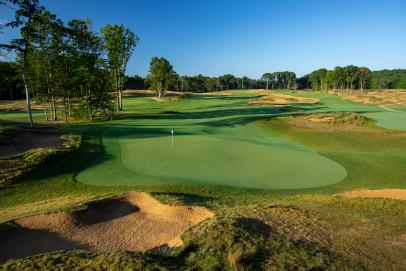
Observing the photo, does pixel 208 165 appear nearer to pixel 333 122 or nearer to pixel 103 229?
pixel 103 229

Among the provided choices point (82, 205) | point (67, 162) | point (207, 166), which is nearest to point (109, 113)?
point (67, 162)

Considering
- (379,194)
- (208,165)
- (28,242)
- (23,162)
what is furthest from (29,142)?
(379,194)

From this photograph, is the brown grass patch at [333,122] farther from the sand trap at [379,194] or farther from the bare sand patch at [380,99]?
the bare sand patch at [380,99]

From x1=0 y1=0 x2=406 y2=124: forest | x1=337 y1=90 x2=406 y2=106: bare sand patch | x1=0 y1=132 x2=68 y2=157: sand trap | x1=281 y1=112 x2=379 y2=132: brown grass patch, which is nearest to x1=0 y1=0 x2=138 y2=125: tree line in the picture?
x1=0 y1=0 x2=406 y2=124: forest

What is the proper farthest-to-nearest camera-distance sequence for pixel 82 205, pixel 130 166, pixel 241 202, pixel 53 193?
1. pixel 130 166
2. pixel 53 193
3. pixel 241 202
4. pixel 82 205

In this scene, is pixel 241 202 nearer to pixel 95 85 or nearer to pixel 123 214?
pixel 123 214

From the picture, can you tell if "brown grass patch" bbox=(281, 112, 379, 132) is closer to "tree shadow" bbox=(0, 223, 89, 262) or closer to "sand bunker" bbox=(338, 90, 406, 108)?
"tree shadow" bbox=(0, 223, 89, 262)

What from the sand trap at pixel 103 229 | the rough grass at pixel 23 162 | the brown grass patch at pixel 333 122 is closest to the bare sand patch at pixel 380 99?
the brown grass patch at pixel 333 122
